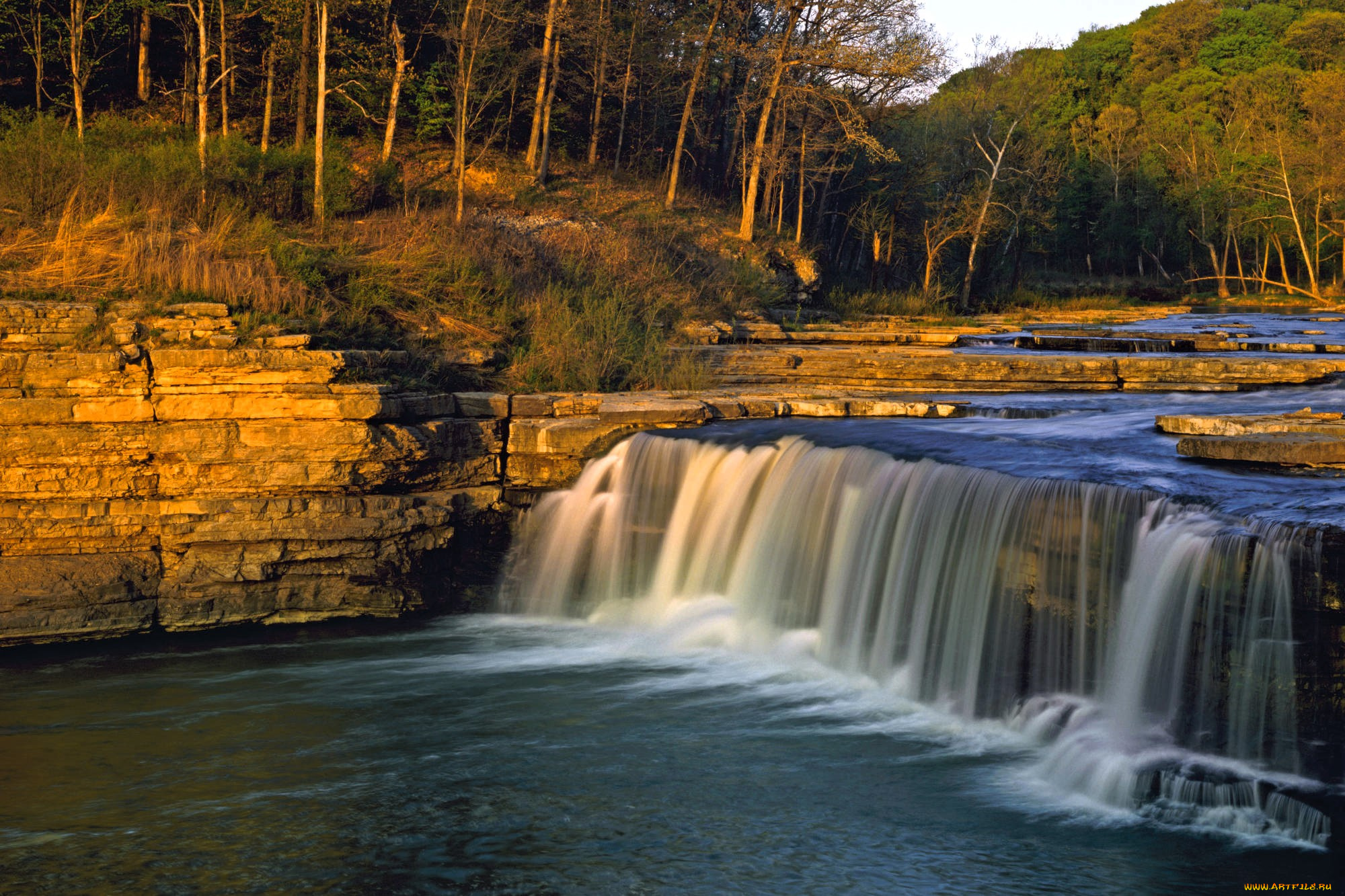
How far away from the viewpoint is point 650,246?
22703mm

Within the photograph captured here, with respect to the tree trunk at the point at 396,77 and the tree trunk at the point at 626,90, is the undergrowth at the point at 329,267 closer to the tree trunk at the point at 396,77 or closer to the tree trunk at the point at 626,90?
the tree trunk at the point at 396,77

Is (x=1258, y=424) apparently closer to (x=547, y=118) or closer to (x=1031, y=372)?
(x=1031, y=372)

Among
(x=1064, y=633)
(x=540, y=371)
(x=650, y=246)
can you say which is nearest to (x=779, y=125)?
(x=650, y=246)

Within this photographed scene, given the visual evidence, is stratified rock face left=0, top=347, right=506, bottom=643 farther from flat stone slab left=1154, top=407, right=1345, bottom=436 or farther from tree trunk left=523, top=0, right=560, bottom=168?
Answer: tree trunk left=523, top=0, right=560, bottom=168

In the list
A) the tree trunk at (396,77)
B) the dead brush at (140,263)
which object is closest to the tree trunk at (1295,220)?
the tree trunk at (396,77)

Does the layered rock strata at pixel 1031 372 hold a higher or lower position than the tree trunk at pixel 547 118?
lower

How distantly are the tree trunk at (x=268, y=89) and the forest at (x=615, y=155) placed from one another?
0.47ft

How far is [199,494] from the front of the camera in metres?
9.79

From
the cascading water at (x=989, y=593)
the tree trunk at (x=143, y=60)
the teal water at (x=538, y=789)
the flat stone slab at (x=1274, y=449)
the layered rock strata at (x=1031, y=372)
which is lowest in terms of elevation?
the teal water at (x=538, y=789)

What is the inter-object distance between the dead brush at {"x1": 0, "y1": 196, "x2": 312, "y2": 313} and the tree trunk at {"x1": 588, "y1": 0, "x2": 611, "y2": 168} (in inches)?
826

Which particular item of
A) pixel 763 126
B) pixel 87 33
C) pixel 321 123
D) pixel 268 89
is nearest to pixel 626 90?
pixel 763 126

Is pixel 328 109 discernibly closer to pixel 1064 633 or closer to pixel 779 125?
pixel 779 125

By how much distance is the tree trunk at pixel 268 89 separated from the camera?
24523 millimetres

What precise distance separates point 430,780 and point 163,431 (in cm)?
486
